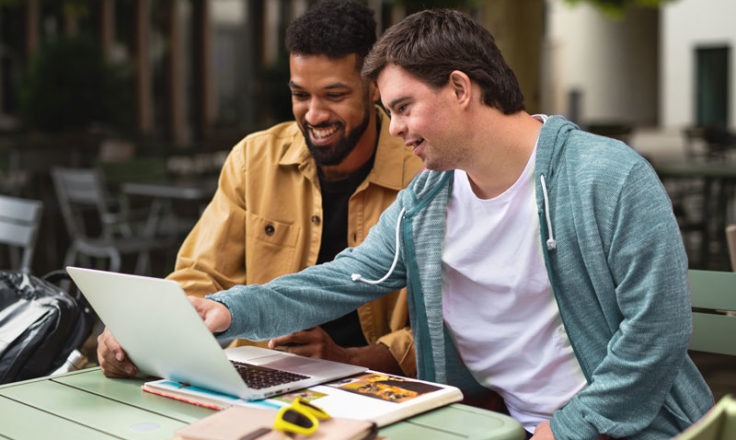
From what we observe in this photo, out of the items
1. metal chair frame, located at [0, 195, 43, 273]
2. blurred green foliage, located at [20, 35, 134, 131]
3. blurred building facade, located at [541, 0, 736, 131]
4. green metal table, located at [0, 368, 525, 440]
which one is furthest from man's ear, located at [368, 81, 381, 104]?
blurred building facade, located at [541, 0, 736, 131]

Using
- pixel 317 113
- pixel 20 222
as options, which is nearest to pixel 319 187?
pixel 317 113

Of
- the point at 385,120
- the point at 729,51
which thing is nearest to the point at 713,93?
the point at 729,51

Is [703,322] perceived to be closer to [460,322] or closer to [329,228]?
[460,322]

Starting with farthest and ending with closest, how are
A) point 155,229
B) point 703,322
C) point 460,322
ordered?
point 155,229, point 703,322, point 460,322

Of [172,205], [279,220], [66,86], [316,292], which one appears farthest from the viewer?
[66,86]

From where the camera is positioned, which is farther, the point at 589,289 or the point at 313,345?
the point at 313,345

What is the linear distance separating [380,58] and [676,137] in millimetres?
29044

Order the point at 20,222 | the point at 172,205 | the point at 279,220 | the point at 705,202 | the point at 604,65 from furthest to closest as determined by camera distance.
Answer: the point at 604,65 < the point at 705,202 < the point at 172,205 < the point at 20,222 < the point at 279,220

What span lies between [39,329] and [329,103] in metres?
1.00

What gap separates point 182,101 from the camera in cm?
2047

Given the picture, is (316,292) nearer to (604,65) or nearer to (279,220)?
(279,220)

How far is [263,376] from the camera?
203 centimetres

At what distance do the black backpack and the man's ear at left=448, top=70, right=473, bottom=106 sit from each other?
3.82 feet

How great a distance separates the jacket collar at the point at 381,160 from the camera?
287 centimetres
